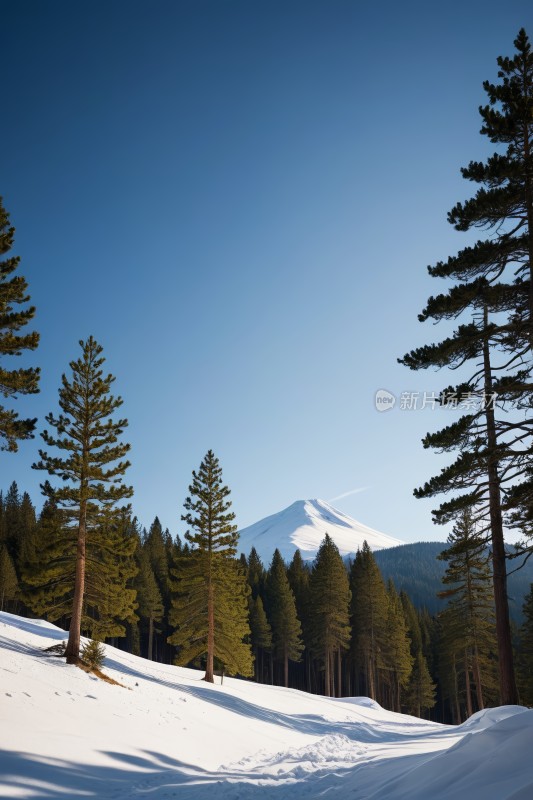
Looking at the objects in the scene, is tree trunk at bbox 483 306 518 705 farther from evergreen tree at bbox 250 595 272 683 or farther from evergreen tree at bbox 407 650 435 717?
evergreen tree at bbox 407 650 435 717

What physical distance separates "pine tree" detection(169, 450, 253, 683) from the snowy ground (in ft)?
32.5

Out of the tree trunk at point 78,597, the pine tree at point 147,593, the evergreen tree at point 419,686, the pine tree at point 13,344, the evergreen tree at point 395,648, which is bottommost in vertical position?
the evergreen tree at point 419,686

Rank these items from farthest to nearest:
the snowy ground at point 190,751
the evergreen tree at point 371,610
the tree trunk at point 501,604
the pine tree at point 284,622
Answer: the pine tree at point 284,622
the evergreen tree at point 371,610
the tree trunk at point 501,604
the snowy ground at point 190,751

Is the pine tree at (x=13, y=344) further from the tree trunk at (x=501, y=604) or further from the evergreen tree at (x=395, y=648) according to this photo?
the evergreen tree at (x=395, y=648)

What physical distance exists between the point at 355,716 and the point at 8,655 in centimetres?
2006

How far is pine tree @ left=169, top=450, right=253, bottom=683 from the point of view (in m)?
29.8

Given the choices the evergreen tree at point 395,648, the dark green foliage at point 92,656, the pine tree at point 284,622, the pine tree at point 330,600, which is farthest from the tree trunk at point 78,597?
the pine tree at point 284,622

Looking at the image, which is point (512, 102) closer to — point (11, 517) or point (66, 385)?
point (66, 385)

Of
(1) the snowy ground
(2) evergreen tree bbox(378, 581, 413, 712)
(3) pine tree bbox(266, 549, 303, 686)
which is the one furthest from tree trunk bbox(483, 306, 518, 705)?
(3) pine tree bbox(266, 549, 303, 686)

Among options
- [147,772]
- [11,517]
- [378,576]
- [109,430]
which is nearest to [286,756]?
[147,772]

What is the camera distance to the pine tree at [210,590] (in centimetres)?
2983

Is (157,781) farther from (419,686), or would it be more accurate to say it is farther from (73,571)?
(419,686)

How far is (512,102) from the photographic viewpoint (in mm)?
10617

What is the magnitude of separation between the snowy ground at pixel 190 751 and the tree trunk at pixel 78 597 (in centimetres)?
55
